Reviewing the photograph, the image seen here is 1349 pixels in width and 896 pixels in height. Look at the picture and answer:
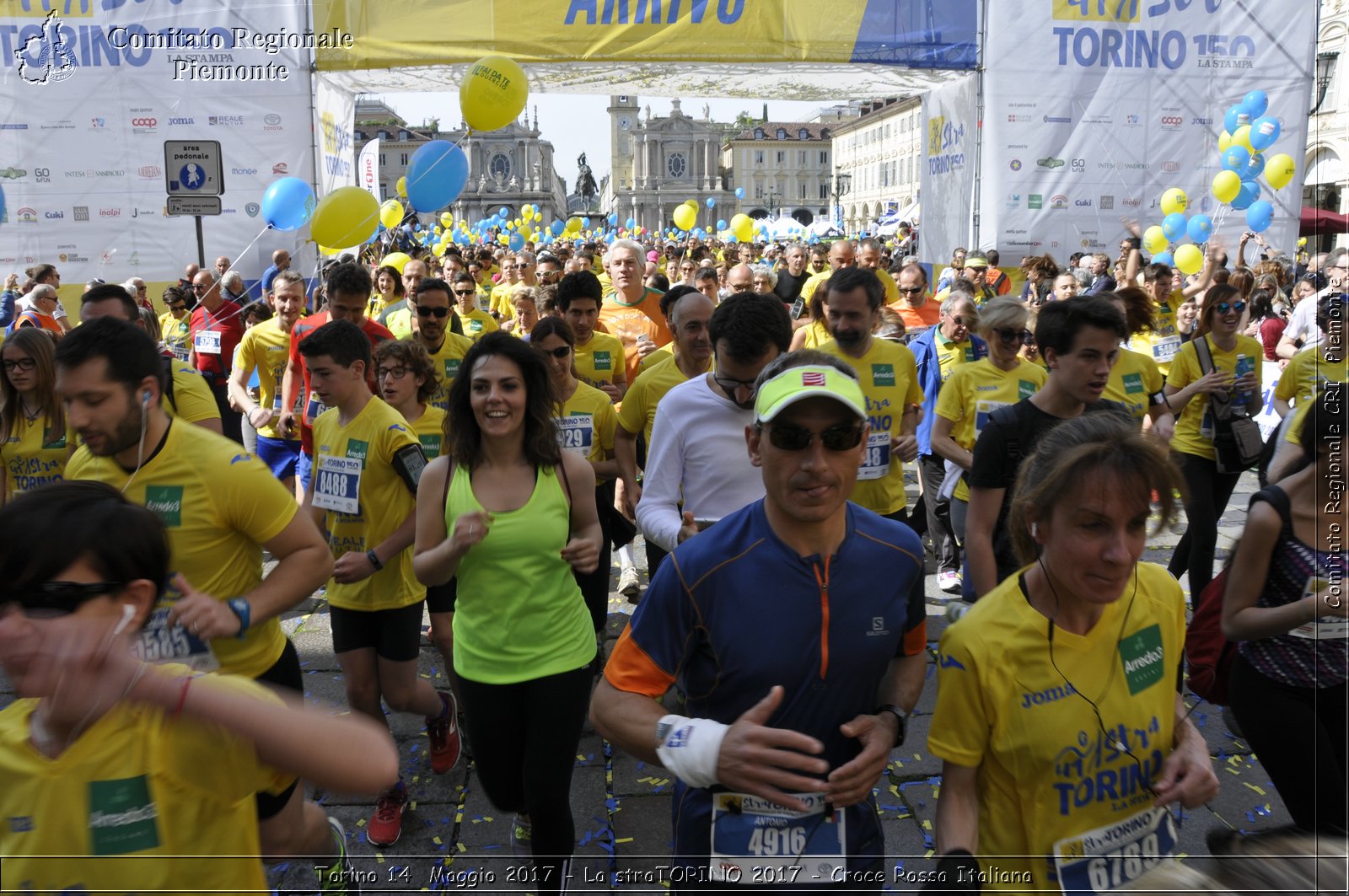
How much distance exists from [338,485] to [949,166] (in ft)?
39.9

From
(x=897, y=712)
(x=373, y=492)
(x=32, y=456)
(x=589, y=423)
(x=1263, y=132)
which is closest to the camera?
(x=897, y=712)

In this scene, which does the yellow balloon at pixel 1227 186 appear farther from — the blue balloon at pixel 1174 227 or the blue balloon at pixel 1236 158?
the blue balloon at pixel 1236 158

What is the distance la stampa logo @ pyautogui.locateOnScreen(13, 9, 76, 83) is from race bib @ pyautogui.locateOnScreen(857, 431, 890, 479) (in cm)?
1162

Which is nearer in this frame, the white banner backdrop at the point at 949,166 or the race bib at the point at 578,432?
the race bib at the point at 578,432

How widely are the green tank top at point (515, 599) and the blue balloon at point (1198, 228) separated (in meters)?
11.2

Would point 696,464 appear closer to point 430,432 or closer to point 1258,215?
point 430,432

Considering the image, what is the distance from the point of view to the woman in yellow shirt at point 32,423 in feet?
12.8

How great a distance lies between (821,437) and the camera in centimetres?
192

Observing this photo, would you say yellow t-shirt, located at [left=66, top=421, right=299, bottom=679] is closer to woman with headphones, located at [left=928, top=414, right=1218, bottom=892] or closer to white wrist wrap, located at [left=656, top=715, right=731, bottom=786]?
white wrist wrap, located at [left=656, top=715, right=731, bottom=786]

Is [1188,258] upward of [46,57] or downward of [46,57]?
downward

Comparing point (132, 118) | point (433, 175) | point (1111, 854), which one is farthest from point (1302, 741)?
point (132, 118)

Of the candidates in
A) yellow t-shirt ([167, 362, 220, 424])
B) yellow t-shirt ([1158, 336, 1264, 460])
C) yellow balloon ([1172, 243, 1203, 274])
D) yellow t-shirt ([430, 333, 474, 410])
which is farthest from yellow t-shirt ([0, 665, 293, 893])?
yellow balloon ([1172, 243, 1203, 274])

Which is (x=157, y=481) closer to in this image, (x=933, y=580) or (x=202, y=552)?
(x=202, y=552)

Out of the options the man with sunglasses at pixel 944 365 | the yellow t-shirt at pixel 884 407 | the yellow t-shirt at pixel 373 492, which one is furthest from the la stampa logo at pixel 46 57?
the yellow t-shirt at pixel 884 407
